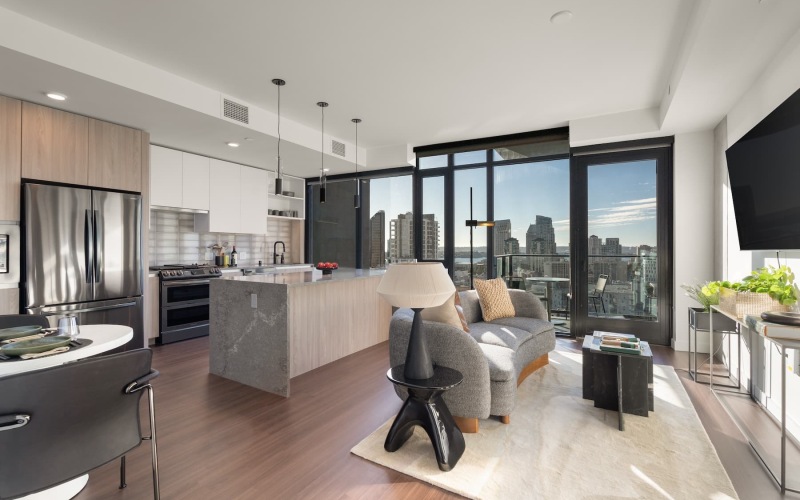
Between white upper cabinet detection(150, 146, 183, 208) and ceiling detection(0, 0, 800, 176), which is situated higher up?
ceiling detection(0, 0, 800, 176)

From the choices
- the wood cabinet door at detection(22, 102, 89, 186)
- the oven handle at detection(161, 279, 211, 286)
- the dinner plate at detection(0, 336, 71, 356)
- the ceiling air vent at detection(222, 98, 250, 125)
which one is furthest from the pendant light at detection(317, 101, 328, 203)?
the dinner plate at detection(0, 336, 71, 356)

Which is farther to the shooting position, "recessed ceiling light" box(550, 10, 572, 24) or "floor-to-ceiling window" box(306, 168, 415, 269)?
"floor-to-ceiling window" box(306, 168, 415, 269)

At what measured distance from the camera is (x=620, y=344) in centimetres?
279

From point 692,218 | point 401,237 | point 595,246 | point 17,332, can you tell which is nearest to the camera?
point 17,332

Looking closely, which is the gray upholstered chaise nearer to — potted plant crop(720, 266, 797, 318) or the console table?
the console table

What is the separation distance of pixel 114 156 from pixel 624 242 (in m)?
5.84

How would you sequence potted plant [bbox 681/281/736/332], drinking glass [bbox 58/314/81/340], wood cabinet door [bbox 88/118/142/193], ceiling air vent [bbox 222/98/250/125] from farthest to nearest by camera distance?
ceiling air vent [bbox 222/98/250/125], wood cabinet door [bbox 88/118/142/193], potted plant [bbox 681/281/736/332], drinking glass [bbox 58/314/81/340]

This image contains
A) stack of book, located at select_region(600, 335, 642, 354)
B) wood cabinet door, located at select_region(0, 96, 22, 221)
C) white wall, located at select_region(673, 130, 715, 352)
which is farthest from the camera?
white wall, located at select_region(673, 130, 715, 352)

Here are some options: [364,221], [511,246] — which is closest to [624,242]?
[511,246]

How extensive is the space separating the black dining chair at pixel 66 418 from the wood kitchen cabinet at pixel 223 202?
441 cm

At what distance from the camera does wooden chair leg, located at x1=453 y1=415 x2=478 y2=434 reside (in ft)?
8.06

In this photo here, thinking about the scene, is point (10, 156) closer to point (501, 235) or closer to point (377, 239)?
point (377, 239)

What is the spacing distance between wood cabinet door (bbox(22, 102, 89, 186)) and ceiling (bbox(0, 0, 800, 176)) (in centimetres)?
18

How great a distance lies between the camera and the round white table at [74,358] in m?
1.53
